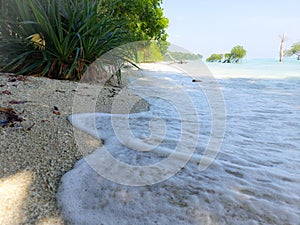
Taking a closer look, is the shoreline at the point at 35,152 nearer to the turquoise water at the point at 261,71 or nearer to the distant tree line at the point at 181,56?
the distant tree line at the point at 181,56

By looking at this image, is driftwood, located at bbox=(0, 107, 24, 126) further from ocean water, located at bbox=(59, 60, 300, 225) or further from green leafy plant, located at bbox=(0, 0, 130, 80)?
green leafy plant, located at bbox=(0, 0, 130, 80)

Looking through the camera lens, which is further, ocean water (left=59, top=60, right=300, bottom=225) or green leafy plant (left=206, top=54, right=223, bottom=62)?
green leafy plant (left=206, top=54, right=223, bottom=62)

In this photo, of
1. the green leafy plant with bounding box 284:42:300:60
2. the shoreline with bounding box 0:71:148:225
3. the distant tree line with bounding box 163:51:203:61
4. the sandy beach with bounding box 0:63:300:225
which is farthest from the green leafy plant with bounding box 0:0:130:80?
the green leafy plant with bounding box 284:42:300:60

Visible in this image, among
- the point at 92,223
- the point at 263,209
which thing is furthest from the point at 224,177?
the point at 92,223

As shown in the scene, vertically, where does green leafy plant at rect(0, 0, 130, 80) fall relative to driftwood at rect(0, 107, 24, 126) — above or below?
above

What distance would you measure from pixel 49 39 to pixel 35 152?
1.91 meters

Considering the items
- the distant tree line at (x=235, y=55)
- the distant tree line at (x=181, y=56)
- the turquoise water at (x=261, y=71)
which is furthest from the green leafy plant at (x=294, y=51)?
the distant tree line at (x=181, y=56)

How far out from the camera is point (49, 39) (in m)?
2.62

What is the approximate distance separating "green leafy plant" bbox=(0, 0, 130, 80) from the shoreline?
64 centimetres

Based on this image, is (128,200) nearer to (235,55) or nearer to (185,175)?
(185,175)

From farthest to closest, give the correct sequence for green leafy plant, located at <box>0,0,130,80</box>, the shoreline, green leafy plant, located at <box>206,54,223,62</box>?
1. green leafy plant, located at <box>206,54,223,62</box>
2. green leafy plant, located at <box>0,0,130,80</box>
3. the shoreline

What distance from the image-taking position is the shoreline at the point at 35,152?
0.82 meters

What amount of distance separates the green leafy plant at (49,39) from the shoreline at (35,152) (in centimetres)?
64

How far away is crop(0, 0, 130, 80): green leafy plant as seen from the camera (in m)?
2.58
